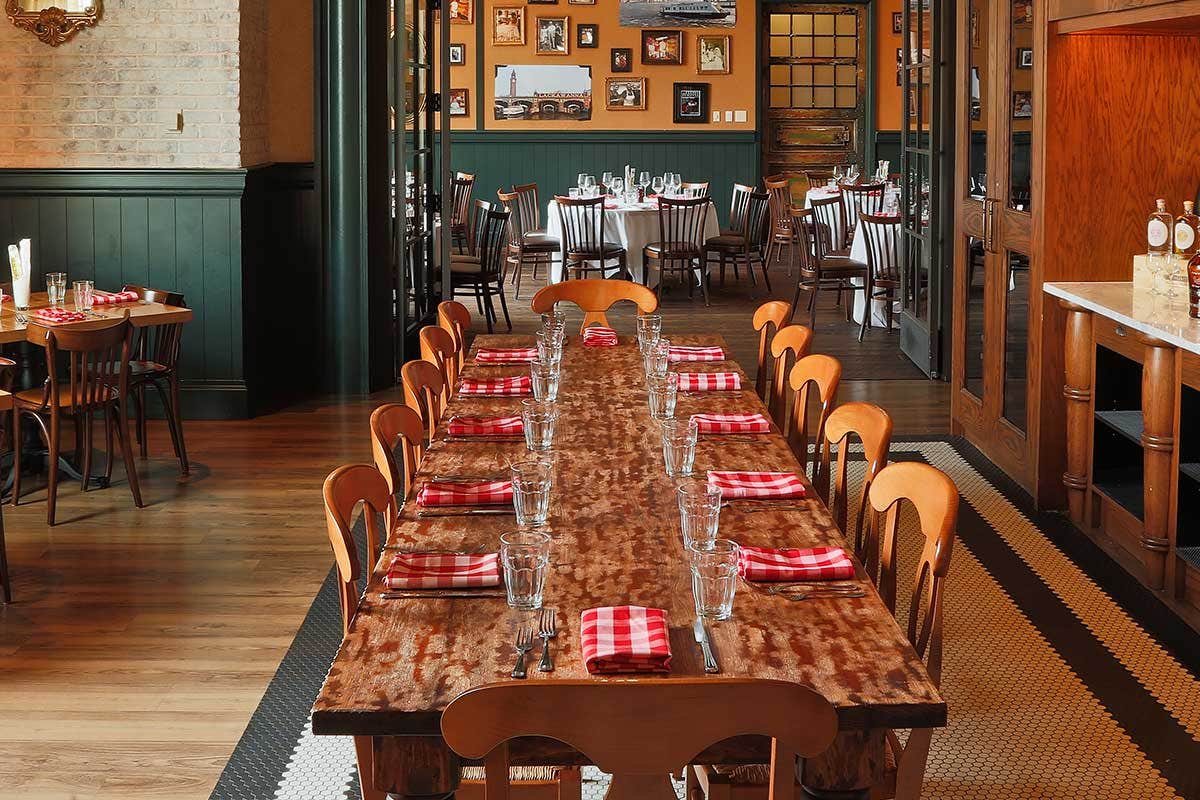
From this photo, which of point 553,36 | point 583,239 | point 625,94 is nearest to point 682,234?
point 583,239

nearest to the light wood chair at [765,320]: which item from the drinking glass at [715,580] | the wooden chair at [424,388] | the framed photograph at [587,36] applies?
the wooden chair at [424,388]

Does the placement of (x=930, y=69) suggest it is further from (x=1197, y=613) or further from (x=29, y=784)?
(x=29, y=784)

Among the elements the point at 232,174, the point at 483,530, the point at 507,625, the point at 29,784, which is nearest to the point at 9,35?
the point at 232,174

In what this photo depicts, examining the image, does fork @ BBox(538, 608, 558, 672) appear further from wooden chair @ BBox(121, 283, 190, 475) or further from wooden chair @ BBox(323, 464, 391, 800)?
wooden chair @ BBox(121, 283, 190, 475)

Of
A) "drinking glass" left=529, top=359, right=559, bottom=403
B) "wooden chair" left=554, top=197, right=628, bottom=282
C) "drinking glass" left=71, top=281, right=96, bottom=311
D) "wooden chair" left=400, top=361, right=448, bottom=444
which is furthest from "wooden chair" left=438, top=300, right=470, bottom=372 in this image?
"wooden chair" left=554, top=197, right=628, bottom=282

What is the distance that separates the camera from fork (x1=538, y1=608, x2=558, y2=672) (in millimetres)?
1977

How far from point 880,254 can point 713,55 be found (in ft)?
19.3

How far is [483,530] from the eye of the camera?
105 inches

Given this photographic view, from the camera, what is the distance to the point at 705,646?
6.67 ft

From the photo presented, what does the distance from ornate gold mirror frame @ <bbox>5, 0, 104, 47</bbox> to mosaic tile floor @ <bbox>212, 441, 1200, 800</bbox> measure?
12.2 feet

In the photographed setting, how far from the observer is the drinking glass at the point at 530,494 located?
261 cm

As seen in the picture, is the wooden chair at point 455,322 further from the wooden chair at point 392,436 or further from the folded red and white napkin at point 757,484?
the folded red and white napkin at point 757,484

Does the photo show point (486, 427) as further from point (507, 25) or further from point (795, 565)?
point (507, 25)

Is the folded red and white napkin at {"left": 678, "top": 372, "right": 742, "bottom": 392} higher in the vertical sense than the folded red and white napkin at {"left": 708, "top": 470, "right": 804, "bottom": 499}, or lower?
higher
